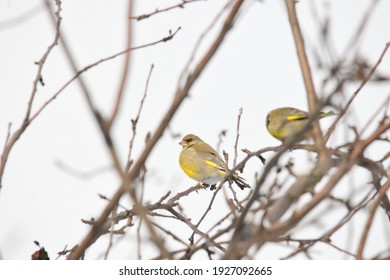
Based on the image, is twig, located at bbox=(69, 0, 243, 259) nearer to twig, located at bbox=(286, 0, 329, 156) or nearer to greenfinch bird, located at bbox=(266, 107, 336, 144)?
twig, located at bbox=(286, 0, 329, 156)

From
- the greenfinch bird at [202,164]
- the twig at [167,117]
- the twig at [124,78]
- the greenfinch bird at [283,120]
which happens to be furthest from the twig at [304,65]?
the greenfinch bird at [202,164]

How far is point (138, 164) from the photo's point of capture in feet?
3.76

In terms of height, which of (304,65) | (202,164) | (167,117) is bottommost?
(167,117)

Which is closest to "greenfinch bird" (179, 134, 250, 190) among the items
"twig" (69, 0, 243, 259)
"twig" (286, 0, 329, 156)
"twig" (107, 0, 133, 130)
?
"twig" (286, 0, 329, 156)

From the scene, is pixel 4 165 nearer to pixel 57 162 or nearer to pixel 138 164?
pixel 57 162

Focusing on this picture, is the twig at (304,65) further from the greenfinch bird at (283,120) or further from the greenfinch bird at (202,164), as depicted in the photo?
the greenfinch bird at (202,164)

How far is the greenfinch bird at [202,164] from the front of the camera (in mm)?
6762

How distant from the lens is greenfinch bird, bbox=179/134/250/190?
6.76 metres

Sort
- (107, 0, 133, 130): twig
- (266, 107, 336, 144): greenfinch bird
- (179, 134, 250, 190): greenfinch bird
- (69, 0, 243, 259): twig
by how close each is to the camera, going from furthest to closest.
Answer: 1. (179, 134, 250, 190): greenfinch bird
2. (266, 107, 336, 144): greenfinch bird
3. (69, 0, 243, 259): twig
4. (107, 0, 133, 130): twig

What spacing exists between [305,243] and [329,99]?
3.94ft

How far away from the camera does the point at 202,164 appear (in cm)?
688

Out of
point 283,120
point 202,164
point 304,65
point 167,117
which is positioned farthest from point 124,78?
point 202,164

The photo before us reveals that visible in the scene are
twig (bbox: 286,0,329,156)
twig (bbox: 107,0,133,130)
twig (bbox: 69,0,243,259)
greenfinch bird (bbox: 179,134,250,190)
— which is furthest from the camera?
greenfinch bird (bbox: 179,134,250,190)

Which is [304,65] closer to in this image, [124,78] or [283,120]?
[124,78]
